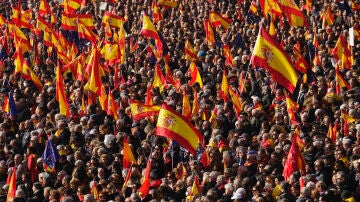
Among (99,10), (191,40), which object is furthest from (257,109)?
(99,10)

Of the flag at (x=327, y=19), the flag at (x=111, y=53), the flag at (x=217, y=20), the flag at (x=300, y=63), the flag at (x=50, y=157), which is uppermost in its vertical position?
the flag at (x=300, y=63)

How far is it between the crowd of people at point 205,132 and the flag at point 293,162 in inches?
3.9

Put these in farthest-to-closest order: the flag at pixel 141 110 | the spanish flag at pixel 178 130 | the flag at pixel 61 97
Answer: the flag at pixel 61 97
the flag at pixel 141 110
the spanish flag at pixel 178 130

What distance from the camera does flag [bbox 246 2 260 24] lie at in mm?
29797

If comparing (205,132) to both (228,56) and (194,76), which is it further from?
(228,56)

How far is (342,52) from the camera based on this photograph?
24.6 m

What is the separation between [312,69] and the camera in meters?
24.3

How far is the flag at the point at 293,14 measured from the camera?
26.4 metres

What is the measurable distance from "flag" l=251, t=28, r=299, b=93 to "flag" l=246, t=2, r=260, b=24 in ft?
29.4

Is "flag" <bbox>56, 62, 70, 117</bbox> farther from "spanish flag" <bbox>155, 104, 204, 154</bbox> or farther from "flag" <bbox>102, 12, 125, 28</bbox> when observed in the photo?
"flag" <bbox>102, 12, 125, 28</bbox>

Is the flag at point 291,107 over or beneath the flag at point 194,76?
over

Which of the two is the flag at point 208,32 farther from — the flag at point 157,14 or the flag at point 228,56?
the flag at point 157,14

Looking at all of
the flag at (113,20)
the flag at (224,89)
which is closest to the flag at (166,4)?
the flag at (113,20)

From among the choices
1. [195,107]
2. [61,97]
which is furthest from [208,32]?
[195,107]
